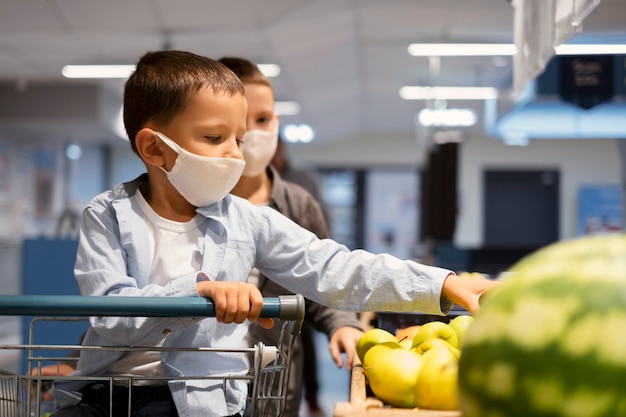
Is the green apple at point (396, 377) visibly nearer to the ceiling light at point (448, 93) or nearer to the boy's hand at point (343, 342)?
the boy's hand at point (343, 342)

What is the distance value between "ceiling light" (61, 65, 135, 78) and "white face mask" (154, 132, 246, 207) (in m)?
8.76

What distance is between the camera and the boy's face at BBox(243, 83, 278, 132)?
2.53m

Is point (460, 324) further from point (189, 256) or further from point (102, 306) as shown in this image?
point (102, 306)

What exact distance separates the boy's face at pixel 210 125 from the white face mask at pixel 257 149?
817 mm

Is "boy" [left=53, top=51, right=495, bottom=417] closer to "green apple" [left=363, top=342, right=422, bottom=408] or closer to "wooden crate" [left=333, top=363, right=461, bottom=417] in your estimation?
"green apple" [left=363, top=342, right=422, bottom=408]

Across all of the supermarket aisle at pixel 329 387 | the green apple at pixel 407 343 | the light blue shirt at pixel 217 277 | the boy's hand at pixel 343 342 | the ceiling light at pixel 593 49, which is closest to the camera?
the light blue shirt at pixel 217 277

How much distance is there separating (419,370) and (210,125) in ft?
2.33

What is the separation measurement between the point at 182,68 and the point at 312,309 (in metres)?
0.91

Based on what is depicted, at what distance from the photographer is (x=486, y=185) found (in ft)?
57.4

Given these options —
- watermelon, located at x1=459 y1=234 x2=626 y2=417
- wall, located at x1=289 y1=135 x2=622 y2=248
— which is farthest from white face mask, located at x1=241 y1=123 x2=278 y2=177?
wall, located at x1=289 y1=135 x2=622 y2=248

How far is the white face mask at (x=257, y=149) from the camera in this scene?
8.38 ft

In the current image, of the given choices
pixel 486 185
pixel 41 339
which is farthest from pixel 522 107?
pixel 486 185

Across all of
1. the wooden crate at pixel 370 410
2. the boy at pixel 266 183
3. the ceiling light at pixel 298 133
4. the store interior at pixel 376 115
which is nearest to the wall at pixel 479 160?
the store interior at pixel 376 115

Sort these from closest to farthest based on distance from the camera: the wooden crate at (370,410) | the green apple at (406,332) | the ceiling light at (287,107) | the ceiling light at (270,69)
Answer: the wooden crate at (370,410), the green apple at (406,332), the ceiling light at (270,69), the ceiling light at (287,107)
